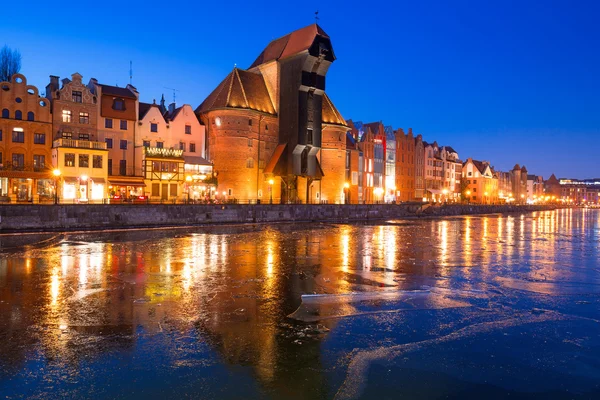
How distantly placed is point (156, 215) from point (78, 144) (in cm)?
1359

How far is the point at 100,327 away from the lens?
9.33 metres

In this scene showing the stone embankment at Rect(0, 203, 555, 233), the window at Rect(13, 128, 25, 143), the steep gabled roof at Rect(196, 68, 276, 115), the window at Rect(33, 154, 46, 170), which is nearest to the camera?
the stone embankment at Rect(0, 203, 555, 233)

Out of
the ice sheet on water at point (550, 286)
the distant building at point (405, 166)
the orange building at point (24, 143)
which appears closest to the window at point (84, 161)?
the orange building at point (24, 143)

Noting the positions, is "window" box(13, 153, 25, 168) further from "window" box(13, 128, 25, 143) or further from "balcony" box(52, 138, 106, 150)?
"balcony" box(52, 138, 106, 150)

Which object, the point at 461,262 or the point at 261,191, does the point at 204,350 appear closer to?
the point at 461,262

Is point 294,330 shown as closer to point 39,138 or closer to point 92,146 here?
point 92,146

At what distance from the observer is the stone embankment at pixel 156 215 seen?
32.8m

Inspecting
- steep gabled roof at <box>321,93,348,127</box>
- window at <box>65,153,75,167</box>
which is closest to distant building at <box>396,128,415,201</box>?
steep gabled roof at <box>321,93,348,127</box>

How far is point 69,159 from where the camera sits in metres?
44.7

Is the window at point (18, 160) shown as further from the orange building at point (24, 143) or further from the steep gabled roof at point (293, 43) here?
the steep gabled roof at point (293, 43)

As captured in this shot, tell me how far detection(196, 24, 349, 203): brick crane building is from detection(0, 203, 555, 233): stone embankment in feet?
17.0

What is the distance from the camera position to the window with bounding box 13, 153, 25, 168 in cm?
4363

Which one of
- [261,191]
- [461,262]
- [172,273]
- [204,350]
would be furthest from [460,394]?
[261,191]

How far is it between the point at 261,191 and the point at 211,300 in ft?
151
